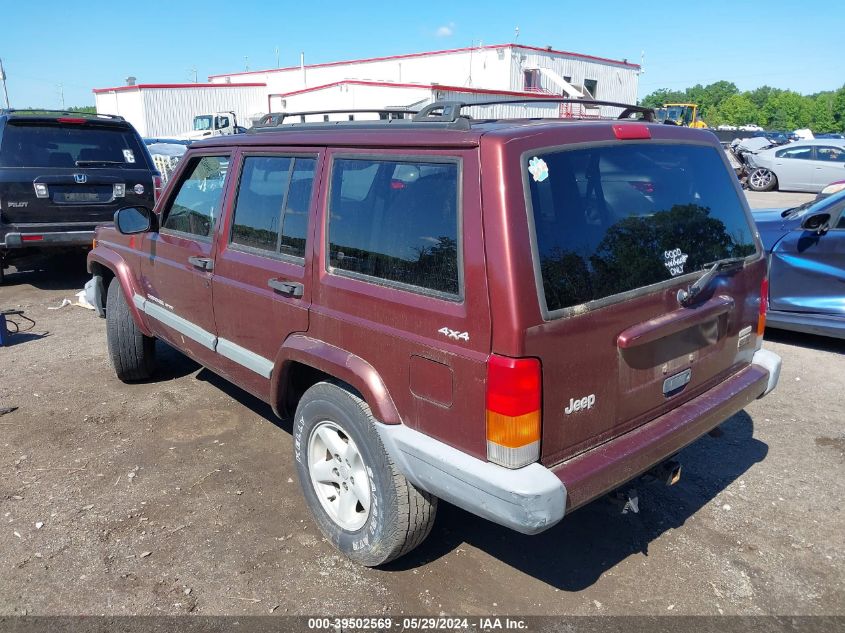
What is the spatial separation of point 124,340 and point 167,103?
3763 centimetres

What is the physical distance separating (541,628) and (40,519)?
2.56 metres

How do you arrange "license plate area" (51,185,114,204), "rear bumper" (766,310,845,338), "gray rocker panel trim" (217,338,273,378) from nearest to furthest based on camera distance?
1. "gray rocker panel trim" (217,338,273,378)
2. "rear bumper" (766,310,845,338)
3. "license plate area" (51,185,114,204)

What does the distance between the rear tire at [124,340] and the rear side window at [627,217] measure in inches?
143

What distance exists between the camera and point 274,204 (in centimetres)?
337

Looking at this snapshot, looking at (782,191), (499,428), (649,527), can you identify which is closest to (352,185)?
(499,428)

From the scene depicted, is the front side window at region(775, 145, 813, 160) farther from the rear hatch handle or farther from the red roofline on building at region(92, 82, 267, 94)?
the red roofline on building at region(92, 82, 267, 94)

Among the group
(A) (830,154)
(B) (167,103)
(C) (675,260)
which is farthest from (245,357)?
(B) (167,103)

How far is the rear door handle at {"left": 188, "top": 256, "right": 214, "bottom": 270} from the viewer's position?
3752mm

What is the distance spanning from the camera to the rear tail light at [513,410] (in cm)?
226

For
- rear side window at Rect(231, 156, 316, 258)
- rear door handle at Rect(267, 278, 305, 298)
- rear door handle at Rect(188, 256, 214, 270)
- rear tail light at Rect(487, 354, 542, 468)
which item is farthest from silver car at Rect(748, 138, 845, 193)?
rear tail light at Rect(487, 354, 542, 468)

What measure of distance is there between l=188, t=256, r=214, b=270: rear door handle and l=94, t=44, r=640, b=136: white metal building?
28.7 m

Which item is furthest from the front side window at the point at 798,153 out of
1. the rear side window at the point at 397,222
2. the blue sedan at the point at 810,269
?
the rear side window at the point at 397,222

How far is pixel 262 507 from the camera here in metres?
3.55

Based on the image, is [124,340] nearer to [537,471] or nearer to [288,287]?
[288,287]
